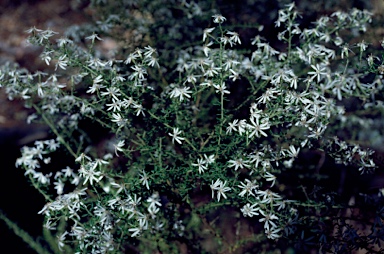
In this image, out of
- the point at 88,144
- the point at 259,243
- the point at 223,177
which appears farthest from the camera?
the point at 88,144

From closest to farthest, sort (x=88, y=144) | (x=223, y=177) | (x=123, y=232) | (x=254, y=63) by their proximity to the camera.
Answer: (x=223, y=177), (x=123, y=232), (x=254, y=63), (x=88, y=144)

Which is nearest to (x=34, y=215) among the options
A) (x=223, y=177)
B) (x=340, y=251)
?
(x=223, y=177)

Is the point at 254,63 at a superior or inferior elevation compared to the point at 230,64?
inferior

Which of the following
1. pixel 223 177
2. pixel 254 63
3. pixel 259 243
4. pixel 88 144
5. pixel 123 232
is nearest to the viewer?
A: pixel 223 177

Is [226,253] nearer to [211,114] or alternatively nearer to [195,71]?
[211,114]

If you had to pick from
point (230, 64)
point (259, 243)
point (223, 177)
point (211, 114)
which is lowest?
point (259, 243)

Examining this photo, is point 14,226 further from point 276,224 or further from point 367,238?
point 367,238

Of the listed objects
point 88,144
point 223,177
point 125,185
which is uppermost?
point 223,177

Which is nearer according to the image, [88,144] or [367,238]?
[367,238]

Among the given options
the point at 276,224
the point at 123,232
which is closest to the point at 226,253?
the point at 276,224
